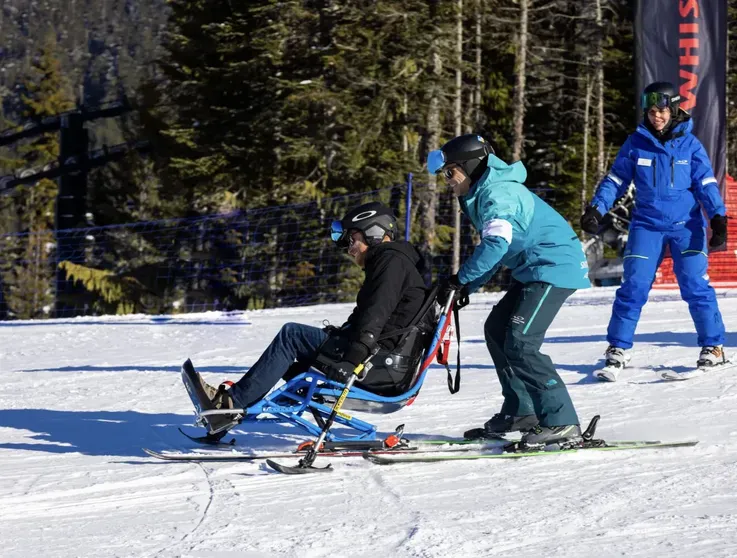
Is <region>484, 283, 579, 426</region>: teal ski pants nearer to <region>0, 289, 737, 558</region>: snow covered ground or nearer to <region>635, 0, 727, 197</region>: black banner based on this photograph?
<region>0, 289, 737, 558</region>: snow covered ground

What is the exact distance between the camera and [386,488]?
4.91 meters

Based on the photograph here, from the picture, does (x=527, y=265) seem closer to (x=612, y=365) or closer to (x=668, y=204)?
(x=668, y=204)

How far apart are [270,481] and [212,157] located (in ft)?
69.6

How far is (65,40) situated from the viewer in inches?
2427

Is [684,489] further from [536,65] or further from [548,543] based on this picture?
[536,65]

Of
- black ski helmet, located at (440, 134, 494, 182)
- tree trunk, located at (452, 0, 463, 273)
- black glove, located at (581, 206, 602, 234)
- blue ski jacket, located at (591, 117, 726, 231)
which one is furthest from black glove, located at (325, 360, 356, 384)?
tree trunk, located at (452, 0, 463, 273)

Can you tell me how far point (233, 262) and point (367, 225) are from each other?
2138cm

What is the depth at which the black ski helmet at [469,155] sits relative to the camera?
5.43m

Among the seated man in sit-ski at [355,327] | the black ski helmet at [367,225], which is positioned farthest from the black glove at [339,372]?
the black ski helmet at [367,225]

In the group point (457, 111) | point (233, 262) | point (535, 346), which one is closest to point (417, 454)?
point (535, 346)

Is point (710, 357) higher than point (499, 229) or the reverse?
the reverse

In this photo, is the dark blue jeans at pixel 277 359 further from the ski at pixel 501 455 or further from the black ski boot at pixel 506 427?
the black ski boot at pixel 506 427

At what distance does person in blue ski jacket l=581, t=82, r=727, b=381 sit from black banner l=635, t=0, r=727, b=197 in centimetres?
598

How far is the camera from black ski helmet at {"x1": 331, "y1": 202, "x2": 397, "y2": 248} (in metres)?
5.39
